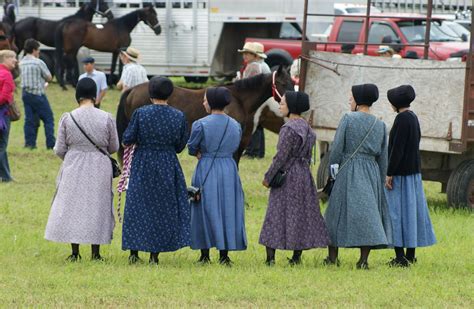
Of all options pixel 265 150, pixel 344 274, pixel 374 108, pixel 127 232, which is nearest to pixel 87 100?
pixel 127 232

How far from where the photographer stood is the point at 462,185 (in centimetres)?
1371

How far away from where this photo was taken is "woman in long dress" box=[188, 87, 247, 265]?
10172mm

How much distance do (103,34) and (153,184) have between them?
19451 mm

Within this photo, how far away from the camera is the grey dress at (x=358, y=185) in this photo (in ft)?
33.0

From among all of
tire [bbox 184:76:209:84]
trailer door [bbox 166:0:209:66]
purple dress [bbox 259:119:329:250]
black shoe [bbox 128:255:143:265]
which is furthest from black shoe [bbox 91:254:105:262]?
tire [bbox 184:76:209:84]

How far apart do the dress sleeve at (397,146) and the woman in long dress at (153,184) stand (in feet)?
5.85

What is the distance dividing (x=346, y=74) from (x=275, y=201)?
4.15m

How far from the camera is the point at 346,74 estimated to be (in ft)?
45.8

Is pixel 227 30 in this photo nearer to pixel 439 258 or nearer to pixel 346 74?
pixel 346 74

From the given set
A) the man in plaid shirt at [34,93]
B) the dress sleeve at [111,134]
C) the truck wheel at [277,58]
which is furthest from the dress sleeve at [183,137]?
the truck wheel at [277,58]

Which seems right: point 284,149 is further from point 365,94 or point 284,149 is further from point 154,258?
point 154,258

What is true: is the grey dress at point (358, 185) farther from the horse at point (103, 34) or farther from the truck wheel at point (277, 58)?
the horse at point (103, 34)

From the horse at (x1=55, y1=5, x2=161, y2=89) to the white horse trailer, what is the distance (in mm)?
577

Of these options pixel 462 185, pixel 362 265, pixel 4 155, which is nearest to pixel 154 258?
pixel 362 265
